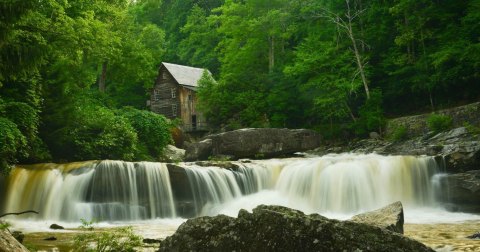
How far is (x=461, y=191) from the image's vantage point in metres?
15.0

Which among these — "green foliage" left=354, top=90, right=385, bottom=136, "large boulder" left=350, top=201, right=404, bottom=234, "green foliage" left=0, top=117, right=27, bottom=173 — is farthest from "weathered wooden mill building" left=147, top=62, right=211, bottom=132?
"large boulder" left=350, top=201, right=404, bottom=234

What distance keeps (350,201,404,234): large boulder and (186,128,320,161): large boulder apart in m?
19.9

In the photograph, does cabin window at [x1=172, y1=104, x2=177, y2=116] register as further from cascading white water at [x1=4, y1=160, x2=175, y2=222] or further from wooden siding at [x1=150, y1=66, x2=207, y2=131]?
cascading white water at [x1=4, y1=160, x2=175, y2=222]

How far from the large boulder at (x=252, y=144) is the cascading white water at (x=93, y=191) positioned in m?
11.1

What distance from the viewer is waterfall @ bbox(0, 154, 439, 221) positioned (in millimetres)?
14672

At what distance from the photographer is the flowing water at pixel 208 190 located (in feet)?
47.6

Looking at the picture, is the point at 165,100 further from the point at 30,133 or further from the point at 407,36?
the point at 30,133

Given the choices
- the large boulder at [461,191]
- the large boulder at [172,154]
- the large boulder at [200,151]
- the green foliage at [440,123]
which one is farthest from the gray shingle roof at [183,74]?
the large boulder at [461,191]

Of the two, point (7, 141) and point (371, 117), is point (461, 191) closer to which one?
point (371, 117)

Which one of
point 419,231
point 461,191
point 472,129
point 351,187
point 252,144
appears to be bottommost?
point 419,231

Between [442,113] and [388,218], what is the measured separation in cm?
1998

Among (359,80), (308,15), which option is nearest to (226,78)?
(308,15)

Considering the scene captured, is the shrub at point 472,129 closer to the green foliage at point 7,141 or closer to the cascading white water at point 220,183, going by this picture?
the cascading white water at point 220,183

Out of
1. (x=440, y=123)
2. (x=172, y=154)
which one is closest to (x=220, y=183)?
(x=172, y=154)
